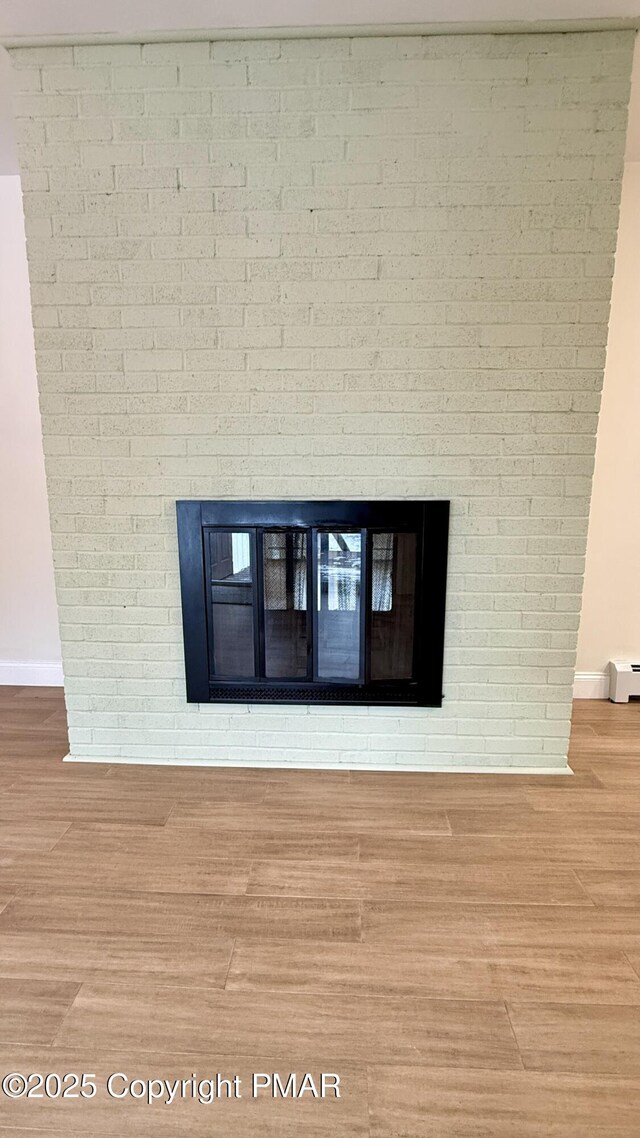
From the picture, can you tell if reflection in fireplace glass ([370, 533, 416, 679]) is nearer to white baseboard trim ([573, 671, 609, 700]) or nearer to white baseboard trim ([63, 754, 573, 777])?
white baseboard trim ([63, 754, 573, 777])

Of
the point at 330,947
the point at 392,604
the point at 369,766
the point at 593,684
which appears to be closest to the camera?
the point at 330,947

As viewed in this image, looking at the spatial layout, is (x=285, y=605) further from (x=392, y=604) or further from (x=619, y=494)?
(x=619, y=494)

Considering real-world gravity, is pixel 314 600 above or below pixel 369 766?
above

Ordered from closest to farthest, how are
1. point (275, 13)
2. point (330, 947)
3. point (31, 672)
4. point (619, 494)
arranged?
point (330, 947) → point (275, 13) → point (619, 494) → point (31, 672)

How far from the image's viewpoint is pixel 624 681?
310cm

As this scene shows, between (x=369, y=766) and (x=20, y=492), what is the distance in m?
2.27

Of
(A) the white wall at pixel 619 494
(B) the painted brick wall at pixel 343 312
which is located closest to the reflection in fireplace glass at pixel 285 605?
(B) the painted brick wall at pixel 343 312

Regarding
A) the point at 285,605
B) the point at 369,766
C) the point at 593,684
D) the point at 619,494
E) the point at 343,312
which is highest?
the point at 343,312

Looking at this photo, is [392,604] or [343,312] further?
[392,604]

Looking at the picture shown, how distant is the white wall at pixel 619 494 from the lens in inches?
112

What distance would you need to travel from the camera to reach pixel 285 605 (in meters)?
2.36

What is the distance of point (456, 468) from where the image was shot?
2223 mm

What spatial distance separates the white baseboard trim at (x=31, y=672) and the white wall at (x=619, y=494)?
9.23 ft

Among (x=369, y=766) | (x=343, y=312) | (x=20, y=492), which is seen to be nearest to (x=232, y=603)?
(x=369, y=766)
